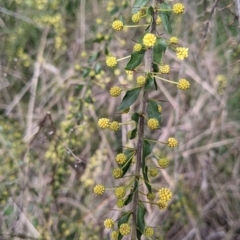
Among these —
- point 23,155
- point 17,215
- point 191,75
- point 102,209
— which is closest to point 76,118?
point 23,155

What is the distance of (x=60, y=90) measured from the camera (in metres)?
2.87

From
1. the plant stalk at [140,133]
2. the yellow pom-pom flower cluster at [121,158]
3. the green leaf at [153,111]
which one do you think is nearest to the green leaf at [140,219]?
the plant stalk at [140,133]

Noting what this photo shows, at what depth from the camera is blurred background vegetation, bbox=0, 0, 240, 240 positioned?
2.38 metres

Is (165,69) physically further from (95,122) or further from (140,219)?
(95,122)

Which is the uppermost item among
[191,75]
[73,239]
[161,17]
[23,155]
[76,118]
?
[161,17]

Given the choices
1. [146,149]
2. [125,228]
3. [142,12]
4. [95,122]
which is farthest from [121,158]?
[95,122]

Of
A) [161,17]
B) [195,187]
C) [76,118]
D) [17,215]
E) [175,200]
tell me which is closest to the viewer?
[161,17]

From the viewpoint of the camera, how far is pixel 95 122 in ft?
9.26

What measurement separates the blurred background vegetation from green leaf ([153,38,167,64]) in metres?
1.13

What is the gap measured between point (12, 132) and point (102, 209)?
2.42ft

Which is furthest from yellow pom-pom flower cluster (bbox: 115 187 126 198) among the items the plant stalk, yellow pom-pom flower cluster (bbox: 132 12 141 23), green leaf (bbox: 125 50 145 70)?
yellow pom-pom flower cluster (bbox: 132 12 141 23)

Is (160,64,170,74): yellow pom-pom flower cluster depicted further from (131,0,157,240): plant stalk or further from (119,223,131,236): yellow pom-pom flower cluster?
(119,223,131,236): yellow pom-pom flower cluster

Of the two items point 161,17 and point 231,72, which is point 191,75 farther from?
point 161,17

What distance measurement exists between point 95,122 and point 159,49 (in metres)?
1.77
